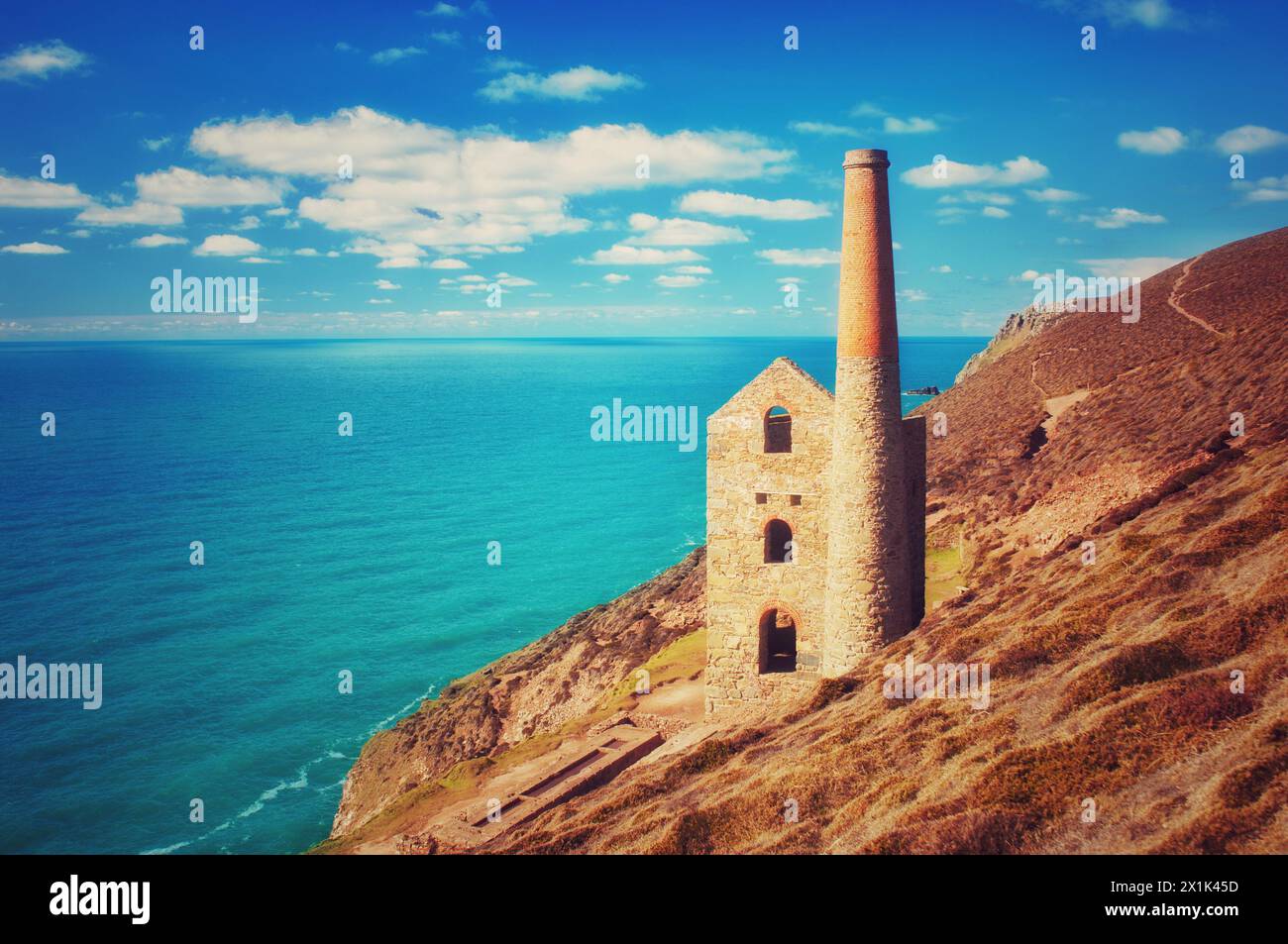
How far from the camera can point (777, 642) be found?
2652 centimetres

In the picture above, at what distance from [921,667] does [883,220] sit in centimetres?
1031

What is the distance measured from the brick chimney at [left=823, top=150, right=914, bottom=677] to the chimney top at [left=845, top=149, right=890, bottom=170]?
2 cm

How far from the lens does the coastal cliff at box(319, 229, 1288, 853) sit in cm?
1202

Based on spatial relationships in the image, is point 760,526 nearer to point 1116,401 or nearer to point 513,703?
point 513,703

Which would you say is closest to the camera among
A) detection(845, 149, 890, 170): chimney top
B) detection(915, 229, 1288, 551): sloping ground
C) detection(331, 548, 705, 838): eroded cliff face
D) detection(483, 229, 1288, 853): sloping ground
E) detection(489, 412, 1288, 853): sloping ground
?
detection(489, 412, 1288, 853): sloping ground

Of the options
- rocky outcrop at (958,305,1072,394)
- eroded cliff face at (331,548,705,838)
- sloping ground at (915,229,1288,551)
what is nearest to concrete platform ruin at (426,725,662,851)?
eroded cliff face at (331,548,705,838)

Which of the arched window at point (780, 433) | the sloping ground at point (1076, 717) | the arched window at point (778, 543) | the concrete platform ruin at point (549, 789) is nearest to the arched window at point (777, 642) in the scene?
the arched window at point (778, 543)

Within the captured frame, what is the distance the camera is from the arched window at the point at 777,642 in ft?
80.9

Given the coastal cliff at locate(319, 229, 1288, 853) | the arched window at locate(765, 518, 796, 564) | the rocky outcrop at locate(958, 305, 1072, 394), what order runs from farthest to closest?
the rocky outcrop at locate(958, 305, 1072, 394)
the arched window at locate(765, 518, 796, 564)
the coastal cliff at locate(319, 229, 1288, 853)

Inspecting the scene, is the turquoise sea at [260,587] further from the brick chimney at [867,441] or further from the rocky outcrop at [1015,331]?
the rocky outcrop at [1015,331]

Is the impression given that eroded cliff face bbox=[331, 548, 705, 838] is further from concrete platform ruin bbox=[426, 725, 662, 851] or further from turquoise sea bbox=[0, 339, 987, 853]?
concrete platform ruin bbox=[426, 725, 662, 851]

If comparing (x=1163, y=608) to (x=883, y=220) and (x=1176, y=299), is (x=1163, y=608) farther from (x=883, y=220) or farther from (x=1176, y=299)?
(x=1176, y=299)

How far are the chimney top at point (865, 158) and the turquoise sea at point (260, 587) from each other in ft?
94.5
